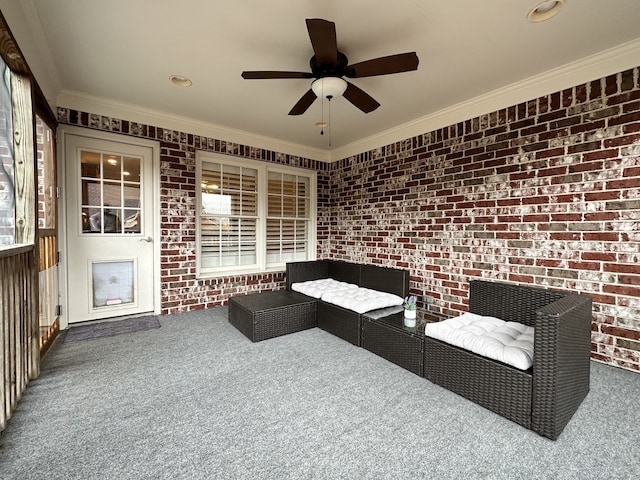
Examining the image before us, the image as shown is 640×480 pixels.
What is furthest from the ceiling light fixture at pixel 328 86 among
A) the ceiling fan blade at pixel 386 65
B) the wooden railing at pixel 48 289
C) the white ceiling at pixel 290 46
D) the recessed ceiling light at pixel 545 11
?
the wooden railing at pixel 48 289

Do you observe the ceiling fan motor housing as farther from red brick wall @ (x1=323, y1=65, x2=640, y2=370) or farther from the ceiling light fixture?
red brick wall @ (x1=323, y1=65, x2=640, y2=370)

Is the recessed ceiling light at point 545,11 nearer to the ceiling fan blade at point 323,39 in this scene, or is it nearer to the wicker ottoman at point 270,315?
the ceiling fan blade at point 323,39

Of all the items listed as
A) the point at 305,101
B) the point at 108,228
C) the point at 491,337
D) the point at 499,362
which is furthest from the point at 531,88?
the point at 108,228

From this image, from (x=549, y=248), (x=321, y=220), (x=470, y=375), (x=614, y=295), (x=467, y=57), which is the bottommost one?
(x=470, y=375)

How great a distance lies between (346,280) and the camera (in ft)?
14.0

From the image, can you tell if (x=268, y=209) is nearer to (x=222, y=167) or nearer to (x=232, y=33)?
(x=222, y=167)

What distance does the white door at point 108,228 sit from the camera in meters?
3.36

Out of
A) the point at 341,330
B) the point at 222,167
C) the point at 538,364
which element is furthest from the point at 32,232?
the point at 538,364

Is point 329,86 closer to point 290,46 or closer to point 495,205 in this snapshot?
point 290,46

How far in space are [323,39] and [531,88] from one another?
236 centimetres

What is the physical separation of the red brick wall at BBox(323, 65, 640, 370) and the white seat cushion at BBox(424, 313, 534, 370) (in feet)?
2.82

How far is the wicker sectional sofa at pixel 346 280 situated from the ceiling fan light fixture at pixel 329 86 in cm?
209

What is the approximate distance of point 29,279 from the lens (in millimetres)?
2160

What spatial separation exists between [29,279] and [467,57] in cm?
400
